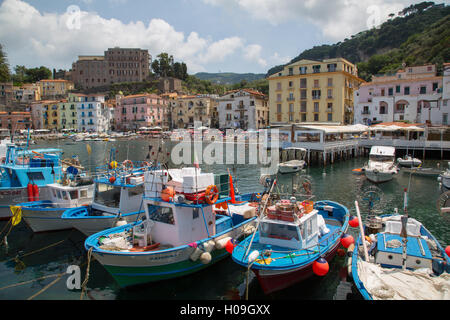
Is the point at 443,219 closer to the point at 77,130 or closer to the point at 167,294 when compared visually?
the point at 167,294

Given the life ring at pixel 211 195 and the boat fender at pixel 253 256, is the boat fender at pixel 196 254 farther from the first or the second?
the boat fender at pixel 253 256

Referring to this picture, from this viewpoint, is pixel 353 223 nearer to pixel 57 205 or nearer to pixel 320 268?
pixel 320 268

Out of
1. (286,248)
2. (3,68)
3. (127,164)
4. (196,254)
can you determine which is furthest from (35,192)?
(3,68)

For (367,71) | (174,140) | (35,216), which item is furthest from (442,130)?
(367,71)

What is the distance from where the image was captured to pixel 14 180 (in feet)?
67.4

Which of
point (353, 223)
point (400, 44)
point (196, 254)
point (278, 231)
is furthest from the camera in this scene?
point (400, 44)

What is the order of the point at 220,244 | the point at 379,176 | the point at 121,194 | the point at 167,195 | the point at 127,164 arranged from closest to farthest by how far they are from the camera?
1. the point at 167,195
2. the point at 220,244
3. the point at 121,194
4. the point at 127,164
5. the point at 379,176

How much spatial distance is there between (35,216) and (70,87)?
12225 cm

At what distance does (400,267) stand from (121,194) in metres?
12.8

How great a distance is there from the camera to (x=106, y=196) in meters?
17.2

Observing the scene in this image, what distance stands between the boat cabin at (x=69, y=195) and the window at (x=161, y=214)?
7.88 meters

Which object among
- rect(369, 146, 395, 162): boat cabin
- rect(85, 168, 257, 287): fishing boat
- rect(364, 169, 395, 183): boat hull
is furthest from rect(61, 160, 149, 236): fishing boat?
rect(369, 146, 395, 162): boat cabin

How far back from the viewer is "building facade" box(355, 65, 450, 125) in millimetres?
51781

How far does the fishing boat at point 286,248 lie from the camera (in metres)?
10.4
